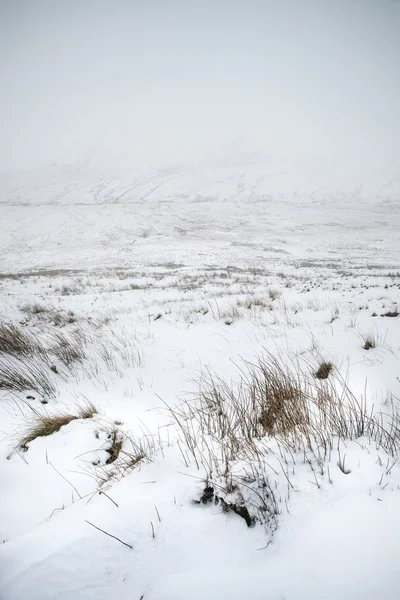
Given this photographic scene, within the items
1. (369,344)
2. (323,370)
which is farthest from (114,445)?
(369,344)

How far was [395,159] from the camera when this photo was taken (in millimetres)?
159125

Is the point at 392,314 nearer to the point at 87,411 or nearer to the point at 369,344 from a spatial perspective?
the point at 369,344

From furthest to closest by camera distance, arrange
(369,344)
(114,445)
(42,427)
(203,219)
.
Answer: (203,219) < (369,344) < (42,427) < (114,445)

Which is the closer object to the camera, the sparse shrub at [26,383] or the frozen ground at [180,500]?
the frozen ground at [180,500]

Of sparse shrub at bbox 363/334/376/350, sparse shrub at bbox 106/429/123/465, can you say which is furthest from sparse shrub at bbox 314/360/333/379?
sparse shrub at bbox 106/429/123/465

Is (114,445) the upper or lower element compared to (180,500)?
lower

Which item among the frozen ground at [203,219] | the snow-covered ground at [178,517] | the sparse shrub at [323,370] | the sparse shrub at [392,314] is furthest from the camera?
the frozen ground at [203,219]

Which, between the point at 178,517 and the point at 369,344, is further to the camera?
the point at 369,344

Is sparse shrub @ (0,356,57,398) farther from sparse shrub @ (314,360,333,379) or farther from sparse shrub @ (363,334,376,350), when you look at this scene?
sparse shrub @ (363,334,376,350)

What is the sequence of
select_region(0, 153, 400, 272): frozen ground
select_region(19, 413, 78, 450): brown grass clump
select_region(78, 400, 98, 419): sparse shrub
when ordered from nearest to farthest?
select_region(19, 413, 78, 450): brown grass clump → select_region(78, 400, 98, 419): sparse shrub → select_region(0, 153, 400, 272): frozen ground

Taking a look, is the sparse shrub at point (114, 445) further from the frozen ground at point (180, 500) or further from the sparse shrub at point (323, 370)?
the sparse shrub at point (323, 370)

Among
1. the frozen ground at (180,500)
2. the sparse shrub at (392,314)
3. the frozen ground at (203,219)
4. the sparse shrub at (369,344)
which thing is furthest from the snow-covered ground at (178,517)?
the frozen ground at (203,219)

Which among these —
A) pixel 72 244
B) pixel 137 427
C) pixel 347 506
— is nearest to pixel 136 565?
pixel 347 506

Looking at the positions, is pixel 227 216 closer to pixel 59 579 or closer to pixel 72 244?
pixel 72 244
